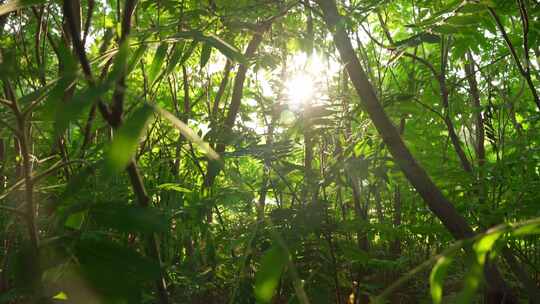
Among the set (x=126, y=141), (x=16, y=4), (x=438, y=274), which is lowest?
(x=438, y=274)

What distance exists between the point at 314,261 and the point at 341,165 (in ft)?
0.80

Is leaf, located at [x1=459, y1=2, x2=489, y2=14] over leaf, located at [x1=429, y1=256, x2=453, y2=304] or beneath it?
over

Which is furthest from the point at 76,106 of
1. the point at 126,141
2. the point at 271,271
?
the point at 271,271

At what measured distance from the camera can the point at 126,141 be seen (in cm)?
28

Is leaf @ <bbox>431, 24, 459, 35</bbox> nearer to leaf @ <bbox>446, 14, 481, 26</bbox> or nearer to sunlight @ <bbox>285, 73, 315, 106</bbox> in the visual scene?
leaf @ <bbox>446, 14, 481, 26</bbox>

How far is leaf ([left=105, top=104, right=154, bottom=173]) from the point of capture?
28 cm

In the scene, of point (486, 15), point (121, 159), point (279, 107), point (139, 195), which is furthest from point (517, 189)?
point (121, 159)

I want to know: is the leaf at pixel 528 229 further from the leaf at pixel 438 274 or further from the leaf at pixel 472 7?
the leaf at pixel 472 7

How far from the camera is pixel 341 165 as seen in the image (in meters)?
0.97

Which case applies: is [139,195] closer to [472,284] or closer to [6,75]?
[6,75]

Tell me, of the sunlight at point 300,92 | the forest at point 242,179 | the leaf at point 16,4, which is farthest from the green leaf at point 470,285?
the sunlight at point 300,92

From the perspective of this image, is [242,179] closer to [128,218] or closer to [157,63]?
[157,63]

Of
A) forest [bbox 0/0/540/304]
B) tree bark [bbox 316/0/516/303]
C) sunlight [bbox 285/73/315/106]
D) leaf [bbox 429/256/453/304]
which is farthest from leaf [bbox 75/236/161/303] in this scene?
sunlight [bbox 285/73/315/106]

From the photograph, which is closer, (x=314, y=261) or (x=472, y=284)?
(x=472, y=284)
